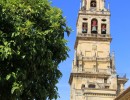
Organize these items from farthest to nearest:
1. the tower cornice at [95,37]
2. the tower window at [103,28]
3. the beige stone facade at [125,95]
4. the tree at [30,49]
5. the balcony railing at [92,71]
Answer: the tower window at [103,28], the tower cornice at [95,37], the balcony railing at [92,71], the beige stone facade at [125,95], the tree at [30,49]

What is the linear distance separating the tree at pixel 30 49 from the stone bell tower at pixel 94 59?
143ft

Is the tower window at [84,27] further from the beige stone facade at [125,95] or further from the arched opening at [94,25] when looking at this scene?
the beige stone facade at [125,95]

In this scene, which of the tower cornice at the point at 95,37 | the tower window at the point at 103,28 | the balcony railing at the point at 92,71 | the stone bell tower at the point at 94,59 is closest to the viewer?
the stone bell tower at the point at 94,59

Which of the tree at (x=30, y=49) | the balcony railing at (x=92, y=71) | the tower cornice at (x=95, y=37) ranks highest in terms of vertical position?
the tower cornice at (x=95, y=37)

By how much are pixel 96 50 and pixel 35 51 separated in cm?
5616

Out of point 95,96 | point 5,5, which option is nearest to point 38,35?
point 5,5

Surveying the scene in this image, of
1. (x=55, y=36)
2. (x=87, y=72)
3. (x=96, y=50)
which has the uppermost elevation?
(x=96, y=50)

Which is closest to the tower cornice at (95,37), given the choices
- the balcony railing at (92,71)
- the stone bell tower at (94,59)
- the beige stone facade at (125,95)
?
the stone bell tower at (94,59)

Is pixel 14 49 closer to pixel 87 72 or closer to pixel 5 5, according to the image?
pixel 5 5

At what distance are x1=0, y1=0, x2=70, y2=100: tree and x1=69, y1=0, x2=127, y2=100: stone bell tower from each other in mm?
43622

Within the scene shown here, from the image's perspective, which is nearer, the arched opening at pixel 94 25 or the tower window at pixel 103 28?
the tower window at pixel 103 28

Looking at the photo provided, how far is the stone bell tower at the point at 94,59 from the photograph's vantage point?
64.9 m

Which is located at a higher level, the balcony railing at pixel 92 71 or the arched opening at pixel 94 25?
the arched opening at pixel 94 25

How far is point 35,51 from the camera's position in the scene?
56.7 ft
